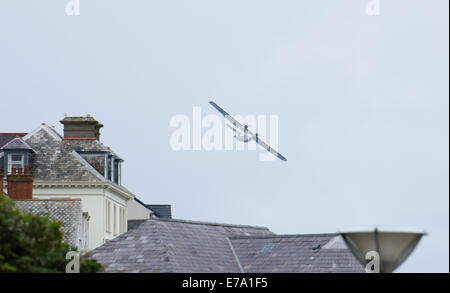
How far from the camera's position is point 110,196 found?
94.6 meters

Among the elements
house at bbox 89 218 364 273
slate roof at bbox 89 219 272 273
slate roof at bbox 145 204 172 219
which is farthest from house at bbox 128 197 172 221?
slate roof at bbox 89 219 272 273

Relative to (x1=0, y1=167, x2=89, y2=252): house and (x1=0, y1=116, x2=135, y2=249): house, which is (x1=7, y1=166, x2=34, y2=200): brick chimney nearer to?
(x1=0, y1=167, x2=89, y2=252): house

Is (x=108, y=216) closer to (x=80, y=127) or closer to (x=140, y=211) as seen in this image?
(x=80, y=127)

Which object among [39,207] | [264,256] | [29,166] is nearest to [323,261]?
[264,256]

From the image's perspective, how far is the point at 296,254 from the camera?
59062mm

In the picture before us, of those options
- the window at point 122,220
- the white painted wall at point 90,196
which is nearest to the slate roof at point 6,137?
the white painted wall at point 90,196

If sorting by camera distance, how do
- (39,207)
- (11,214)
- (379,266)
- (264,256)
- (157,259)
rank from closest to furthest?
(379,266), (11,214), (157,259), (264,256), (39,207)

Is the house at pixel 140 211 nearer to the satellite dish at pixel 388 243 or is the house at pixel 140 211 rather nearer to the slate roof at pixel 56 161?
the slate roof at pixel 56 161

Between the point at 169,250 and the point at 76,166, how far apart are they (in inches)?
1498

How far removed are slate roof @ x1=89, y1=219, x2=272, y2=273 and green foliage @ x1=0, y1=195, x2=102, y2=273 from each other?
23.1m

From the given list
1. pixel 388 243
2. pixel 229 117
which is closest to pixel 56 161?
pixel 229 117

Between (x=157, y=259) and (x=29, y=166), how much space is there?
128ft

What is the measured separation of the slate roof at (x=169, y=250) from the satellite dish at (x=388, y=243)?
3150 centimetres
